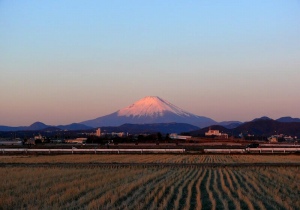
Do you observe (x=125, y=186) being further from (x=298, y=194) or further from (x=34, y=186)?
(x=298, y=194)

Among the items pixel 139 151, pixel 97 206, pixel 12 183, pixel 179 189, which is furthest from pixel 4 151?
pixel 97 206

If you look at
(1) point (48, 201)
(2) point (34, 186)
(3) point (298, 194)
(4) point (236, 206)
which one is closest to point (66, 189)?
(2) point (34, 186)

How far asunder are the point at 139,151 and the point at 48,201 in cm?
4508

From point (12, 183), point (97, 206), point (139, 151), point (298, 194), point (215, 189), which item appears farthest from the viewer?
point (139, 151)

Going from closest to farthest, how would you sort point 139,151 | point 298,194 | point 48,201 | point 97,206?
point 97,206, point 48,201, point 298,194, point 139,151

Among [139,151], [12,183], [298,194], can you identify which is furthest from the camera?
[139,151]

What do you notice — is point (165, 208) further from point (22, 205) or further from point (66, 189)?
point (66, 189)

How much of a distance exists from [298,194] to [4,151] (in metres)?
47.9

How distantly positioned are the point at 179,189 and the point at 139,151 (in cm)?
4139

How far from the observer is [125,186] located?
65.9 feet

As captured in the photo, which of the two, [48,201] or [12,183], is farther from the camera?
[12,183]

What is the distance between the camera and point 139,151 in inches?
2386

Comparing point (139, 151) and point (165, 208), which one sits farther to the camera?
point (139, 151)

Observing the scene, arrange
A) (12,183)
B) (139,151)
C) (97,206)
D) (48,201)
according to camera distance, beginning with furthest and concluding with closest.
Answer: (139,151), (12,183), (48,201), (97,206)
